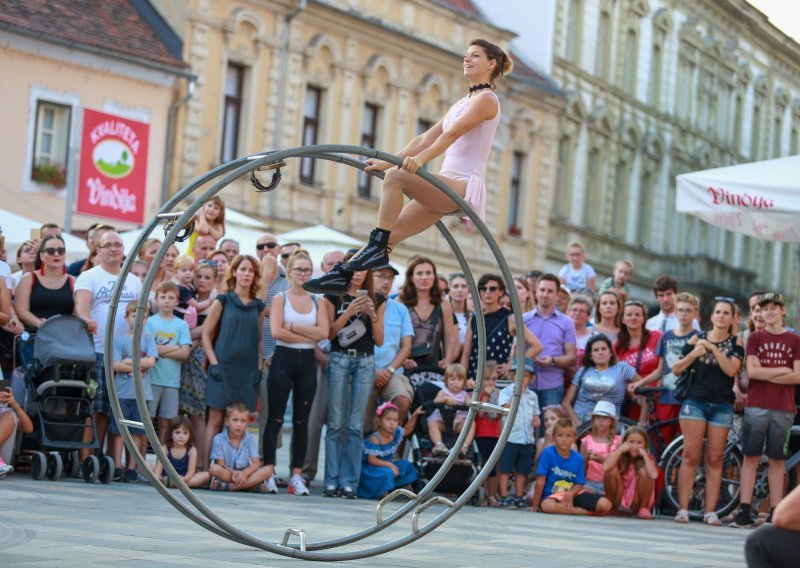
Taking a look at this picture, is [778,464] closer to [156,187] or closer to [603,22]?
[156,187]

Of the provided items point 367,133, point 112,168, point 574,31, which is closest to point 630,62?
point 574,31

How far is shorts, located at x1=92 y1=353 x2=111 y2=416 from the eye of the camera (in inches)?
484

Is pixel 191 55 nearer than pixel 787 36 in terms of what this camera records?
Yes

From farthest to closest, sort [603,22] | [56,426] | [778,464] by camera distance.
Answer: [603,22], [778,464], [56,426]

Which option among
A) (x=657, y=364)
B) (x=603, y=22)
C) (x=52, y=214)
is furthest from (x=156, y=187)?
(x=603, y=22)

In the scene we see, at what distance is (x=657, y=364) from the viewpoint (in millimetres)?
13781

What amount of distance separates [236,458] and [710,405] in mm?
3959

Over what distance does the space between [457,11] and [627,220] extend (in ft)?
38.8

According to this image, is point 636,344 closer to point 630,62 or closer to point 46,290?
point 46,290

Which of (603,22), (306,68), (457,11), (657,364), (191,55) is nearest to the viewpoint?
(657,364)

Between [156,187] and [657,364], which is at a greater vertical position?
[156,187]

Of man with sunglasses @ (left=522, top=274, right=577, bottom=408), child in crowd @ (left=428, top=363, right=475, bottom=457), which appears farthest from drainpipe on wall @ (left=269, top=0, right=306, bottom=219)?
child in crowd @ (left=428, top=363, right=475, bottom=457)

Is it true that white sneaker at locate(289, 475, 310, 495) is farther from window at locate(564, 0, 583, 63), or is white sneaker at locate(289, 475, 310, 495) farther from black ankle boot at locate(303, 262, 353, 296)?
window at locate(564, 0, 583, 63)

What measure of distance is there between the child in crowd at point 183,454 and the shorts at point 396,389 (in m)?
1.81
